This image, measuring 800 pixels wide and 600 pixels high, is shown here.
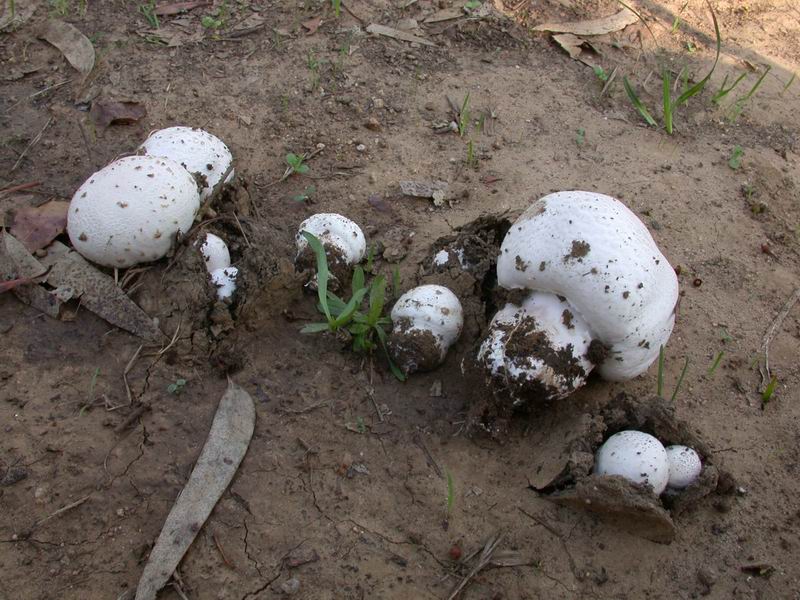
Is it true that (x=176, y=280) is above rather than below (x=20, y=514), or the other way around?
above

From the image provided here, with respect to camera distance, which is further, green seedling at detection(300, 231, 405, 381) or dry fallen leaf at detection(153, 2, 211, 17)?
dry fallen leaf at detection(153, 2, 211, 17)

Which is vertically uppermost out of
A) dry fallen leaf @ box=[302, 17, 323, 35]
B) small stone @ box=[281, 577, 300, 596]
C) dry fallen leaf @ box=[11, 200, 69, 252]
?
dry fallen leaf @ box=[302, 17, 323, 35]

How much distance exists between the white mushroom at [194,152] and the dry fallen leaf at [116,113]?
0.69 m

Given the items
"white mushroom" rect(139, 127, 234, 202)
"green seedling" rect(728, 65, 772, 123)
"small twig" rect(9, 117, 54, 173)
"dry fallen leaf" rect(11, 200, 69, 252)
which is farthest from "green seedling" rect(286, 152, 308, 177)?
"green seedling" rect(728, 65, 772, 123)

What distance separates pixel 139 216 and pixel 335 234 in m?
0.90

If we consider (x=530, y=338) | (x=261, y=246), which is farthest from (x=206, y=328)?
(x=530, y=338)

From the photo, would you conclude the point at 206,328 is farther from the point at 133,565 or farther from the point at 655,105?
the point at 655,105

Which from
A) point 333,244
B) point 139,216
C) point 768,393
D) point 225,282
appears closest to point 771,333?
point 768,393

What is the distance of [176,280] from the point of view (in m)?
3.21

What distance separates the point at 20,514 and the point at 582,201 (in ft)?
8.05

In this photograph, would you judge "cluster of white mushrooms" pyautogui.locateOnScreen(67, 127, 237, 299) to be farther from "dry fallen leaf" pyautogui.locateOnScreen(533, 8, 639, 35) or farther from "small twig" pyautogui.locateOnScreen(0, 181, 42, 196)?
"dry fallen leaf" pyautogui.locateOnScreen(533, 8, 639, 35)

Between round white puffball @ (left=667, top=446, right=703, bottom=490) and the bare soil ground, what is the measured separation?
0.13 m

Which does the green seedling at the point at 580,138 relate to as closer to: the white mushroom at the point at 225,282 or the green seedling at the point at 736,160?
the green seedling at the point at 736,160

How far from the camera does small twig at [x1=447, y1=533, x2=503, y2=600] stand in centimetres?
245
